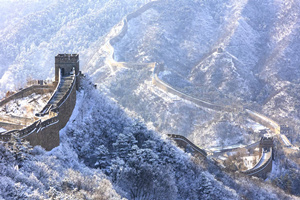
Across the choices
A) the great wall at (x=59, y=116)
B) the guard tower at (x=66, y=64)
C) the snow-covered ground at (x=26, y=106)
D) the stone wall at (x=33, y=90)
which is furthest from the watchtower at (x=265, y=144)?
the snow-covered ground at (x=26, y=106)

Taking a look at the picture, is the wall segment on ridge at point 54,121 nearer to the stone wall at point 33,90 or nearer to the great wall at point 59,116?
the great wall at point 59,116

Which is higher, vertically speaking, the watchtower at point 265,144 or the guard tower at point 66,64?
the guard tower at point 66,64

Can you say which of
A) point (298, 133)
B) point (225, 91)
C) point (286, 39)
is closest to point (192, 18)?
point (286, 39)

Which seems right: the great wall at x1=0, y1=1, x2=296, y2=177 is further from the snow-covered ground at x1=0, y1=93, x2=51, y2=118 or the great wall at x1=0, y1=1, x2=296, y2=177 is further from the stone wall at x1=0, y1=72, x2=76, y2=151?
the snow-covered ground at x1=0, y1=93, x2=51, y2=118

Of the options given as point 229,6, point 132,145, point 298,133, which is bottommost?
point 298,133

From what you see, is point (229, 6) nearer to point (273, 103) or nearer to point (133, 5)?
point (133, 5)

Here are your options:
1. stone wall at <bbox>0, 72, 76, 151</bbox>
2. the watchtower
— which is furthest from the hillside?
the watchtower

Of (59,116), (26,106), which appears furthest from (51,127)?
→ (26,106)

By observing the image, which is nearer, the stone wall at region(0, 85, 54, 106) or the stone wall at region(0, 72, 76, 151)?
the stone wall at region(0, 72, 76, 151)

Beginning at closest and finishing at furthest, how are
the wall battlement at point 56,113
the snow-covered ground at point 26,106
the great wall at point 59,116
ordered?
the wall battlement at point 56,113, the great wall at point 59,116, the snow-covered ground at point 26,106
